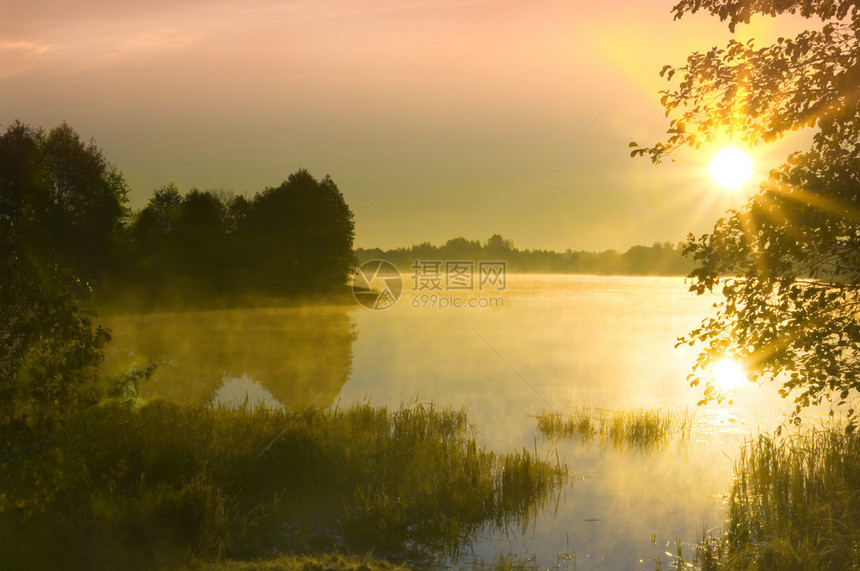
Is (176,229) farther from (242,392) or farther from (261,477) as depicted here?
(261,477)

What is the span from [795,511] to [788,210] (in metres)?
5.33

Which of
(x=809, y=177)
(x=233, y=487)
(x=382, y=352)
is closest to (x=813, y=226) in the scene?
(x=809, y=177)

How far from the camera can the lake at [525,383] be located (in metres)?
12.0

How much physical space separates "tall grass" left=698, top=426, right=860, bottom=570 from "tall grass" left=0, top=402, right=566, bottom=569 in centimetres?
342

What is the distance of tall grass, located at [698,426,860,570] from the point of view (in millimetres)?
9359

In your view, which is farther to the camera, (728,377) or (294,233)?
(294,233)

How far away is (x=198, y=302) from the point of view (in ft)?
222

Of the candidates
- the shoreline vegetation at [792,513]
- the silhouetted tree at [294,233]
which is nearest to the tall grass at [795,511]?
the shoreline vegetation at [792,513]

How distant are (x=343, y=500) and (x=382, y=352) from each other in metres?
27.9

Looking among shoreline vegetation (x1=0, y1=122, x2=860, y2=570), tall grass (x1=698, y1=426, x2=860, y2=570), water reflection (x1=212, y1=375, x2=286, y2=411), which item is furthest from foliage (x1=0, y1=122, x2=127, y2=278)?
tall grass (x1=698, y1=426, x2=860, y2=570)

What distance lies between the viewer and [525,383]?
28438 millimetres

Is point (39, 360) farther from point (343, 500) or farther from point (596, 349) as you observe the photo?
point (596, 349)

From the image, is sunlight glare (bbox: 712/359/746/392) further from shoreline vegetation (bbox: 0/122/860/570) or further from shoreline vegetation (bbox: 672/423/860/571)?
shoreline vegetation (bbox: 672/423/860/571)

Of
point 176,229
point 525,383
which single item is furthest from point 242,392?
point 176,229
